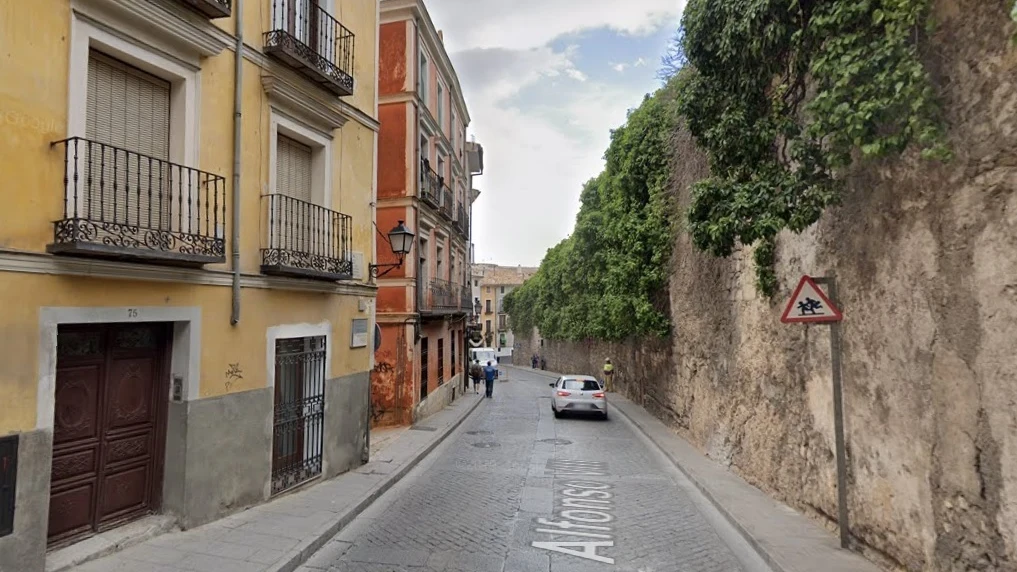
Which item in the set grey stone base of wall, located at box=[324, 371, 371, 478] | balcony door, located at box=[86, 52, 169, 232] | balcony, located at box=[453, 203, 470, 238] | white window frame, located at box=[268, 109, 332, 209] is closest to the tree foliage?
balcony, located at box=[453, 203, 470, 238]

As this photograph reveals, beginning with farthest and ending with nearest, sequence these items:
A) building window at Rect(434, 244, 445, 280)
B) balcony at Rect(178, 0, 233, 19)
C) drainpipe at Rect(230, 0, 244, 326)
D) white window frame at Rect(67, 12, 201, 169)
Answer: building window at Rect(434, 244, 445, 280), drainpipe at Rect(230, 0, 244, 326), balcony at Rect(178, 0, 233, 19), white window frame at Rect(67, 12, 201, 169)

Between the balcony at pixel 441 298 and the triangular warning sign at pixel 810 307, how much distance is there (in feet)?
38.0

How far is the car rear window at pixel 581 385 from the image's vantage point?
17.4 meters

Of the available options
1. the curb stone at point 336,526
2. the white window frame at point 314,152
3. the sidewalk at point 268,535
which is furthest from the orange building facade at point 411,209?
the white window frame at point 314,152

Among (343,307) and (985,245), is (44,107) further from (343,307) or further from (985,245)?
(985,245)

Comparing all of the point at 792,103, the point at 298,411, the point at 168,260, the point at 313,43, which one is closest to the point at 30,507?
the point at 168,260

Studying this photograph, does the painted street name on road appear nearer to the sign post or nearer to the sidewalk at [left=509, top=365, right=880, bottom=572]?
the sidewalk at [left=509, top=365, right=880, bottom=572]

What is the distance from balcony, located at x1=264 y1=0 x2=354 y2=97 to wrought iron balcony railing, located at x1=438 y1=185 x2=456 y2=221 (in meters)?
8.95

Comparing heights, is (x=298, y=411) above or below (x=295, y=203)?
below

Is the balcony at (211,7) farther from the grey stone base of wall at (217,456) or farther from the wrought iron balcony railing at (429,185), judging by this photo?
the wrought iron balcony railing at (429,185)

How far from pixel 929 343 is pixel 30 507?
7590mm

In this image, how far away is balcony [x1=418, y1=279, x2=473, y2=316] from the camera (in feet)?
54.9

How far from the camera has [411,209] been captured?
1533 cm

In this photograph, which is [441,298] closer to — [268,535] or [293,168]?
[293,168]
